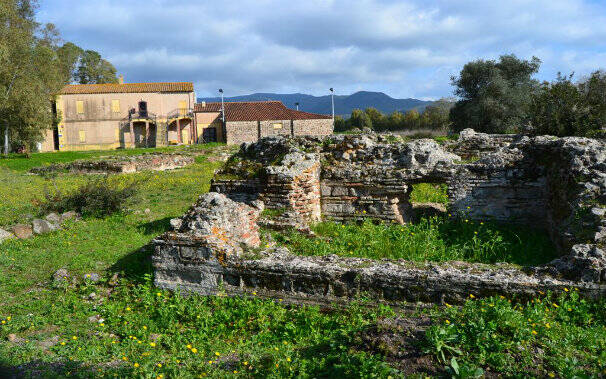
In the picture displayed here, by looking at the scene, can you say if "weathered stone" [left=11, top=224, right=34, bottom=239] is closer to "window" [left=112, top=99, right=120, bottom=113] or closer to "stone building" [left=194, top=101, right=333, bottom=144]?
"stone building" [left=194, top=101, right=333, bottom=144]

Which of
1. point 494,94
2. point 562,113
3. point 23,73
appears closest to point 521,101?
point 494,94

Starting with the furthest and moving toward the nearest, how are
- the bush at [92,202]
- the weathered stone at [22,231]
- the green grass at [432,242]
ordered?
the bush at [92,202], the weathered stone at [22,231], the green grass at [432,242]

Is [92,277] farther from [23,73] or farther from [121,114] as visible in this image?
[121,114]

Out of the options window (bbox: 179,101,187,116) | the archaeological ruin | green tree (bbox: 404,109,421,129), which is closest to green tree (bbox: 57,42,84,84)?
window (bbox: 179,101,187,116)

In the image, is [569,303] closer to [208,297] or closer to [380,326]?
[380,326]

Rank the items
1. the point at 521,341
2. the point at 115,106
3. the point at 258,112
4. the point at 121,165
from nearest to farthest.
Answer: the point at 521,341 → the point at 121,165 → the point at 258,112 → the point at 115,106

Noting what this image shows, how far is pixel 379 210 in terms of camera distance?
898 cm

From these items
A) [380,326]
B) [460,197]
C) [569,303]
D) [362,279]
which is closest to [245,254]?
[362,279]

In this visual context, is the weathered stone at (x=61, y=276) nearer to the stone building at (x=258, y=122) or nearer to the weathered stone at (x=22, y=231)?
the weathered stone at (x=22, y=231)

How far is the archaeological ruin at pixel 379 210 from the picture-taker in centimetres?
522

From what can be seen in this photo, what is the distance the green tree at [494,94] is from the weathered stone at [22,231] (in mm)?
29001

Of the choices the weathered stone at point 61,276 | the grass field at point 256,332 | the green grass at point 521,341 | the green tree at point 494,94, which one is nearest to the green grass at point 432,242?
the grass field at point 256,332

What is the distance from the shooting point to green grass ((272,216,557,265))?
22.7 feet

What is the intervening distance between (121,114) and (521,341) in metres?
48.4
